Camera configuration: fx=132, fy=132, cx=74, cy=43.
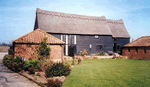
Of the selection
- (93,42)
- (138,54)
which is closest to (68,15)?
(93,42)

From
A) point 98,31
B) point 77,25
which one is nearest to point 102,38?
point 98,31

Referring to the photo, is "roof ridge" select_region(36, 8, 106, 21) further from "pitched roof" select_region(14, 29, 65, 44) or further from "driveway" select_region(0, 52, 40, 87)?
"driveway" select_region(0, 52, 40, 87)

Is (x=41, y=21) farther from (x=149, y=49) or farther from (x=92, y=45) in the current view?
(x=149, y=49)

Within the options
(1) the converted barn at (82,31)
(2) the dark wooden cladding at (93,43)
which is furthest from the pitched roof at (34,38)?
(2) the dark wooden cladding at (93,43)

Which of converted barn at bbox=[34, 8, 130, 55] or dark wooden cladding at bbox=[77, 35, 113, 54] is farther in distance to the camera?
dark wooden cladding at bbox=[77, 35, 113, 54]

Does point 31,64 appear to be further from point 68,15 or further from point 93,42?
point 68,15

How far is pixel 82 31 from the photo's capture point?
31672 mm

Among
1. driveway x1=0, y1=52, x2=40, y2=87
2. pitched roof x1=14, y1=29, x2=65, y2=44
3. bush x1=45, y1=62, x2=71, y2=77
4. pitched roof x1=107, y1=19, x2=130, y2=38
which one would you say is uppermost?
pitched roof x1=107, y1=19, x2=130, y2=38

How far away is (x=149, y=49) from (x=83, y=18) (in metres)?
17.6

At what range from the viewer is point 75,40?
30734 mm

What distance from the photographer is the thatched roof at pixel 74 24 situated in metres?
29.8

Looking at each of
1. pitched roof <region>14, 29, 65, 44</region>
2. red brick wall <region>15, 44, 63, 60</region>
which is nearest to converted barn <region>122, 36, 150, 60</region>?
pitched roof <region>14, 29, 65, 44</region>

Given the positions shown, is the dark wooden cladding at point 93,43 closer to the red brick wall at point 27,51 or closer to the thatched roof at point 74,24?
the thatched roof at point 74,24

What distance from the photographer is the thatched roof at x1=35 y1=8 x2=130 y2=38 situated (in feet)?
97.7
